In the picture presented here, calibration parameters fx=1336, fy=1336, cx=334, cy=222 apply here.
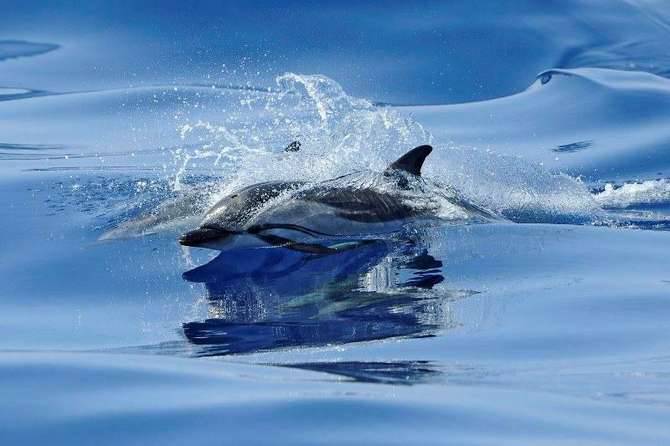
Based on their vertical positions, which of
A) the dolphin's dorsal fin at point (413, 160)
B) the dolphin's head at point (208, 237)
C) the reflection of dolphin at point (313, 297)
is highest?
the dolphin's dorsal fin at point (413, 160)

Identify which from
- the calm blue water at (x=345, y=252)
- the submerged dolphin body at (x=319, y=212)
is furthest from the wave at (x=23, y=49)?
the submerged dolphin body at (x=319, y=212)

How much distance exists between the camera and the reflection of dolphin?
5.83 metres

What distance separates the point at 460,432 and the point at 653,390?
1.10m

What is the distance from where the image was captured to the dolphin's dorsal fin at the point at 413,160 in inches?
308

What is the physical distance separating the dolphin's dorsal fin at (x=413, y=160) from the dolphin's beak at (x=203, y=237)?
4.22 feet

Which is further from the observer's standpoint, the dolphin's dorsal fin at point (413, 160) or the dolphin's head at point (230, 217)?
the dolphin's dorsal fin at point (413, 160)

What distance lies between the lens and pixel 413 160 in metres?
7.91

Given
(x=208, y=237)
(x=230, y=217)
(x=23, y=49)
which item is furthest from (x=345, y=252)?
(x=23, y=49)

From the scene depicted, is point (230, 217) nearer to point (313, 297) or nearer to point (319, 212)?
point (319, 212)

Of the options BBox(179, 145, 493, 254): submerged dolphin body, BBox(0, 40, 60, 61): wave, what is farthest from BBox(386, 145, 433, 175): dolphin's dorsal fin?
BBox(0, 40, 60, 61): wave

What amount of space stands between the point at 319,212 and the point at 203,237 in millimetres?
822

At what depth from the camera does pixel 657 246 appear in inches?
316

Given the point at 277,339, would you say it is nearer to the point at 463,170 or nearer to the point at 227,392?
the point at 227,392

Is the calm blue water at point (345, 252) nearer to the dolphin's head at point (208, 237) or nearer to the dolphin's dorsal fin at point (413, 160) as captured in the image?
the dolphin's head at point (208, 237)
